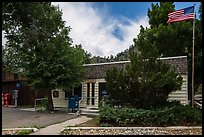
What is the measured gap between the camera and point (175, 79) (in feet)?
40.0

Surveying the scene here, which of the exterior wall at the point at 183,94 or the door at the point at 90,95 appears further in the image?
the door at the point at 90,95

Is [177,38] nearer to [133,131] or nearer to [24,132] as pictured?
[133,131]

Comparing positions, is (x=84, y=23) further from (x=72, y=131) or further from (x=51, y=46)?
(x=72, y=131)

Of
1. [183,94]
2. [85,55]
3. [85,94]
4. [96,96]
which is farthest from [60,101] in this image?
[85,55]

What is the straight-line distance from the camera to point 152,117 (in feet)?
37.7

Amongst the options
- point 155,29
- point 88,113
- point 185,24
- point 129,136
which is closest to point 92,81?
point 88,113

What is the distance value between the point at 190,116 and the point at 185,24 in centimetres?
888

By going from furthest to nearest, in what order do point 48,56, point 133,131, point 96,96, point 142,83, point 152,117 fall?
point 96,96 → point 48,56 → point 142,83 → point 152,117 → point 133,131

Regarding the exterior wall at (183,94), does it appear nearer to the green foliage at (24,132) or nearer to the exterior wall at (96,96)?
the exterior wall at (96,96)

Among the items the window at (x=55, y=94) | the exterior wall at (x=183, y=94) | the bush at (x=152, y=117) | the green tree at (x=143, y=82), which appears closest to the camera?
the bush at (x=152, y=117)

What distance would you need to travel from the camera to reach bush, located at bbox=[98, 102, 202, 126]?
11.5 metres

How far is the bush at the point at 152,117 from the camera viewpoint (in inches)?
451

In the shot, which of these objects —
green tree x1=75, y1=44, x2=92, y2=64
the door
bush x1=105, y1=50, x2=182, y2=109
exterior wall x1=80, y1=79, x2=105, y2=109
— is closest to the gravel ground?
bush x1=105, y1=50, x2=182, y2=109

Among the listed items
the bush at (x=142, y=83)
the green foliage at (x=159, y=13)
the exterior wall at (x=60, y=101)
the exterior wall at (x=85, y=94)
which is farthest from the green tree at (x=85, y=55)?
the bush at (x=142, y=83)
